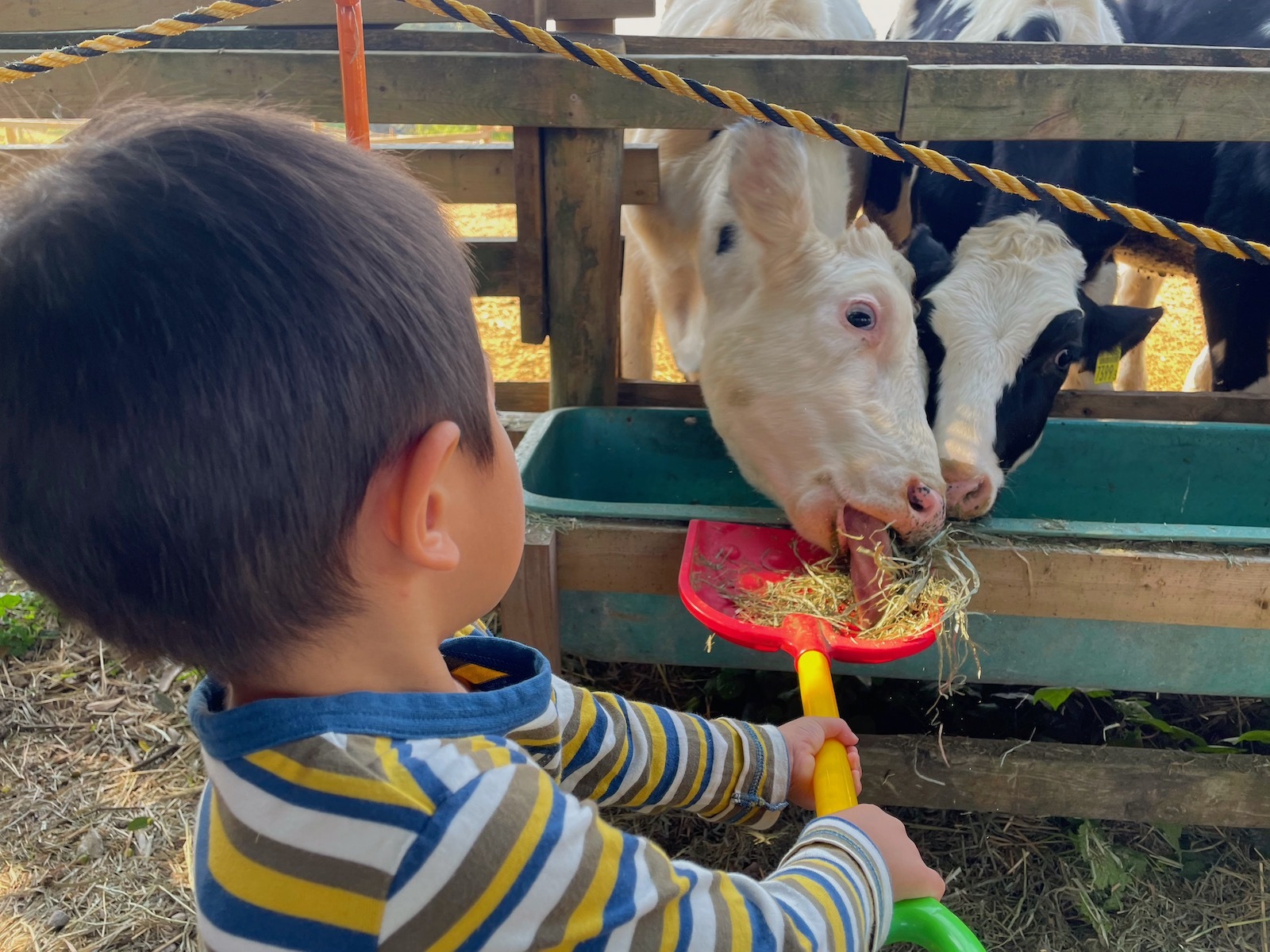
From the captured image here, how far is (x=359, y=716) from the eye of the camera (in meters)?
0.81

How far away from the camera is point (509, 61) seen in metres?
2.23

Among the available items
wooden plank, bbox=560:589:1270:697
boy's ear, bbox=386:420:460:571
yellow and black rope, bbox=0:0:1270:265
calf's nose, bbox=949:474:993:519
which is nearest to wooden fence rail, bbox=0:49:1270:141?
yellow and black rope, bbox=0:0:1270:265

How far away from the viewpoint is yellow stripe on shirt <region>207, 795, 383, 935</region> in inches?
30.2

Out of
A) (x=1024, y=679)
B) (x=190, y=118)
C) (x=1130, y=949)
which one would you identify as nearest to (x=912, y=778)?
(x=1024, y=679)

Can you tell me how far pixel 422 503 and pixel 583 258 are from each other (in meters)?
1.90

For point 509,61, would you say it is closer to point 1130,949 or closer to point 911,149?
point 911,149

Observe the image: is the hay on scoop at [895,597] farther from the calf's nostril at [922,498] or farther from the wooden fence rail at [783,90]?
the wooden fence rail at [783,90]

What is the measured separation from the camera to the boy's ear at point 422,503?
2.63ft

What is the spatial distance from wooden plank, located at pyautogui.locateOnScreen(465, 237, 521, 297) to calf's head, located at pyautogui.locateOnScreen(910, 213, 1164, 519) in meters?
1.19

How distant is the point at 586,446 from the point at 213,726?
1956 mm

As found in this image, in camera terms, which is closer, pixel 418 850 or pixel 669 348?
pixel 418 850

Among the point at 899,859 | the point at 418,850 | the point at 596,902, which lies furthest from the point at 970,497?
the point at 418,850

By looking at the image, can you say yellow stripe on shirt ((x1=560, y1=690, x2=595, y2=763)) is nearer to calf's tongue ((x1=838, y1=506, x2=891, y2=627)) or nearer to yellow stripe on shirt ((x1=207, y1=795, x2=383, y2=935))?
yellow stripe on shirt ((x1=207, y1=795, x2=383, y2=935))

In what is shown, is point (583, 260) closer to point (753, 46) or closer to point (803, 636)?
point (753, 46)
